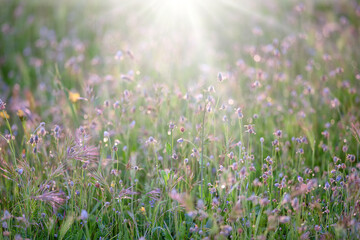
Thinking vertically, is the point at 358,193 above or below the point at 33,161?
above

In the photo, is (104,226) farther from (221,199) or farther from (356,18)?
(356,18)

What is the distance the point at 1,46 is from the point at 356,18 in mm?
5665

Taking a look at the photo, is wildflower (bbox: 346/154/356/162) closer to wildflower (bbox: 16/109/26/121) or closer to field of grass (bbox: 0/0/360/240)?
field of grass (bbox: 0/0/360/240)

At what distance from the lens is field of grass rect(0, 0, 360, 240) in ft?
6.54

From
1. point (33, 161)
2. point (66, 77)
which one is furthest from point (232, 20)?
point (33, 161)

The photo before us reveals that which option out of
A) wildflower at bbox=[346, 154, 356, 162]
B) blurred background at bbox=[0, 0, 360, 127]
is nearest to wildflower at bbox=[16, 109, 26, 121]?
blurred background at bbox=[0, 0, 360, 127]

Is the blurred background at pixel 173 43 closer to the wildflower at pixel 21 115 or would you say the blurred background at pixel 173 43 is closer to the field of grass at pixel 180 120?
the field of grass at pixel 180 120

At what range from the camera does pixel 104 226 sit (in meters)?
2.03

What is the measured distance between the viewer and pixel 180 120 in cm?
259

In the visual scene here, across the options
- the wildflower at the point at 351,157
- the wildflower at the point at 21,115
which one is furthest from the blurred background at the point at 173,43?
the wildflower at the point at 351,157

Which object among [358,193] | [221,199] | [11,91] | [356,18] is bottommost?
[11,91]

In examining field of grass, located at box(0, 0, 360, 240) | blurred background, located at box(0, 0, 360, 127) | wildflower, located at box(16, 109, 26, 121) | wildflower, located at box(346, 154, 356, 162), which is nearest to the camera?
field of grass, located at box(0, 0, 360, 240)

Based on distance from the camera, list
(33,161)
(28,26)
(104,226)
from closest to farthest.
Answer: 1. (104,226)
2. (33,161)
3. (28,26)

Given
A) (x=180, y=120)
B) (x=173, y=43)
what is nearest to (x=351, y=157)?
(x=180, y=120)
